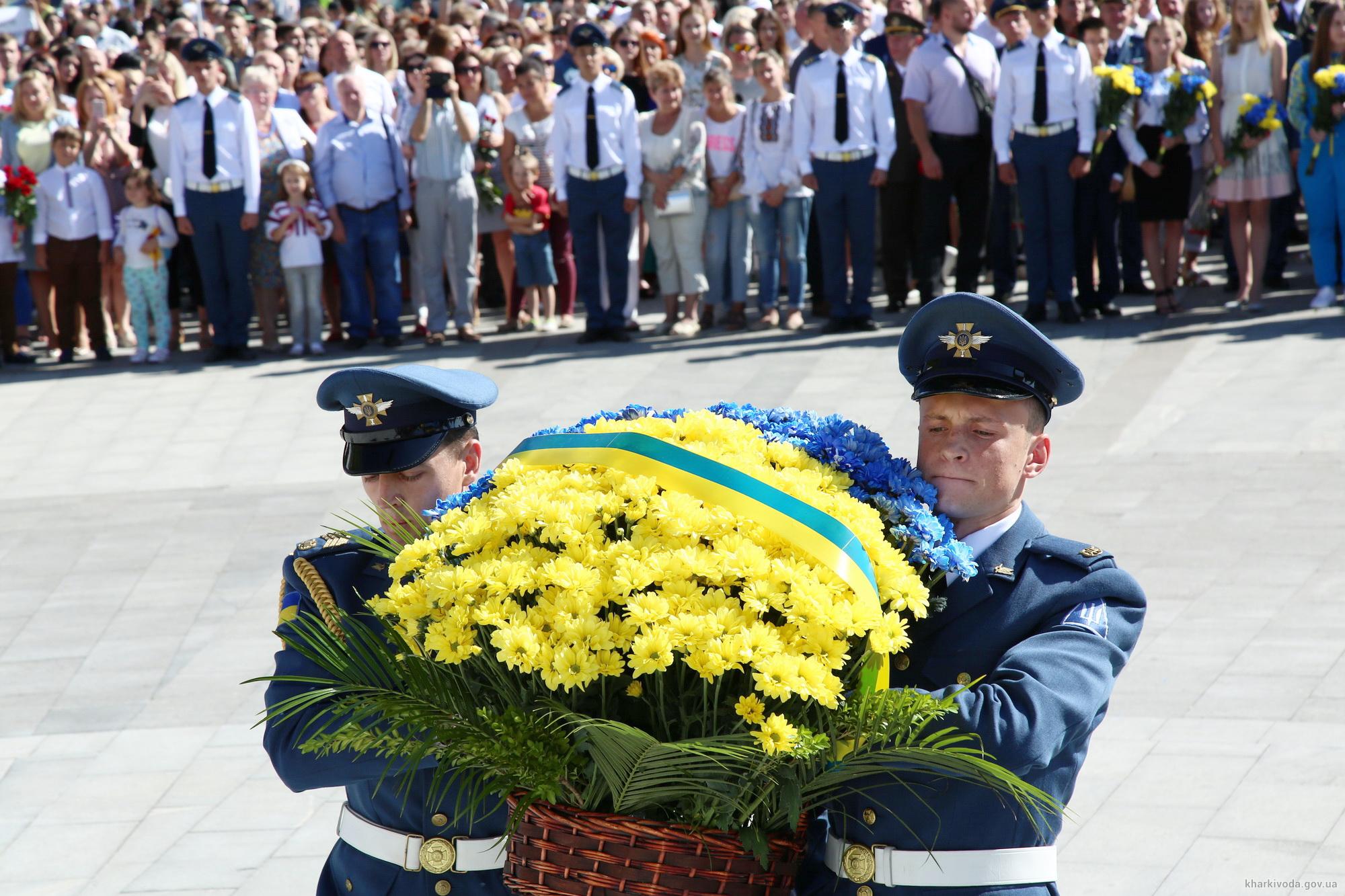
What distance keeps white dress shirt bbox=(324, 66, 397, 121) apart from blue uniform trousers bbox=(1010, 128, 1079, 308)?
475cm

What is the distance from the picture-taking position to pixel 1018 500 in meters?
2.76

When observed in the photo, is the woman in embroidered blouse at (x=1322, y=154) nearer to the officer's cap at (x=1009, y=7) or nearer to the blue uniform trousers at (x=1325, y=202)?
the blue uniform trousers at (x=1325, y=202)

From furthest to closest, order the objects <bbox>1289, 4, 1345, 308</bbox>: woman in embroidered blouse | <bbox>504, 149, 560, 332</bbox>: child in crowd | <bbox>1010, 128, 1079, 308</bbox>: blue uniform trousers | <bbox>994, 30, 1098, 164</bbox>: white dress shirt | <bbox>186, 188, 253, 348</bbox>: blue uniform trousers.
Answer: <bbox>504, 149, 560, 332</bbox>: child in crowd
<bbox>186, 188, 253, 348</bbox>: blue uniform trousers
<bbox>1010, 128, 1079, 308</bbox>: blue uniform trousers
<bbox>994, 30, 1098, 164</bbox>: white dress shirt
<bbox>1289, 4, 1345, 308</bbox>: woman in embroidered blouse

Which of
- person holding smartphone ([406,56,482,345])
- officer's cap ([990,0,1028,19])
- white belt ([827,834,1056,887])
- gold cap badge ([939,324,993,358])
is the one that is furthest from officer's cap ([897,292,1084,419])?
person holding smartphone ([406,56,482,345])

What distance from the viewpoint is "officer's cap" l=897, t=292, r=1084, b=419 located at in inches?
104

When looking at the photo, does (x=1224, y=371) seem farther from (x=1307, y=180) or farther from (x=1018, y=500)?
(x=1018, y=500)

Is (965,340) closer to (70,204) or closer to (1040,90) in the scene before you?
(1040,90)

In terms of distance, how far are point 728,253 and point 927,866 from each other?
996 centimetres

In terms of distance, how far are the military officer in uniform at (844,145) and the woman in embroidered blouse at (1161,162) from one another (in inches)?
68.0

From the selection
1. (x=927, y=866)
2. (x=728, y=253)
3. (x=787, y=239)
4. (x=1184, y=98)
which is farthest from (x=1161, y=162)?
(x=927, y=866)

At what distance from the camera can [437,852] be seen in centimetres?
276

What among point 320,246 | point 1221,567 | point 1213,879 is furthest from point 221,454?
point 1213,879

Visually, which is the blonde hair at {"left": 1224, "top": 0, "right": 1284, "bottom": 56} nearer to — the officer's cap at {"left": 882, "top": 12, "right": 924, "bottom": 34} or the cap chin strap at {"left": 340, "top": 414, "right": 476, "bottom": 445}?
the officer's cap at {"left": 882, "top": 12, "right": 924, "bottom": 34}

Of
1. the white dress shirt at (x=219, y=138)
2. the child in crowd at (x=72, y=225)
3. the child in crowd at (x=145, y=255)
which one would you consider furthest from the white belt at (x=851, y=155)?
the child in crowd at (x=72, y=225)
